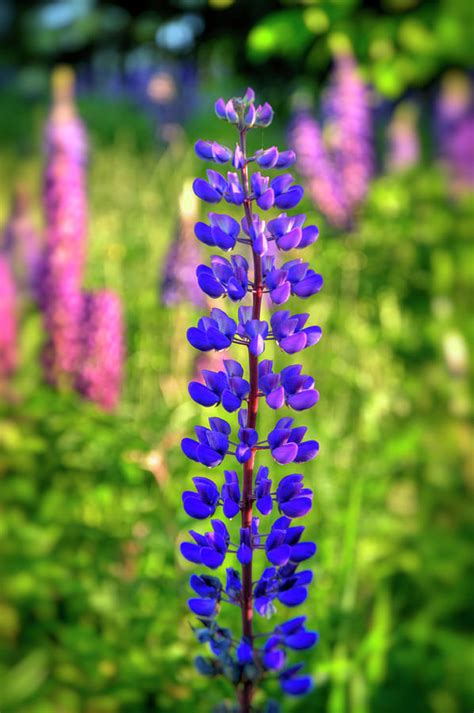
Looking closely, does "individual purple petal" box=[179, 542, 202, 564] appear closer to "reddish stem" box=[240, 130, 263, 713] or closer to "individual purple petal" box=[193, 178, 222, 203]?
"reddish stem" box=[240, 130, 263, 713]

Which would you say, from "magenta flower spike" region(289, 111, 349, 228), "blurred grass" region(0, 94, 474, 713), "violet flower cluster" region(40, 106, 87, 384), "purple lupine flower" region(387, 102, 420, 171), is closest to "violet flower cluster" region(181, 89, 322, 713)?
"blurred grass" region(0, 94, 474, 713)

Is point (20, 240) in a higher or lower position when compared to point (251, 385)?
higher

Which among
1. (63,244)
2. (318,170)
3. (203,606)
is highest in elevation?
(318,170)

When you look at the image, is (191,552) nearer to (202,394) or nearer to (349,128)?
(202,394)

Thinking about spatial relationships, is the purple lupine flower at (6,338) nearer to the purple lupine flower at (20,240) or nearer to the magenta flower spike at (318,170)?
the purple lupine flower at (20,240)

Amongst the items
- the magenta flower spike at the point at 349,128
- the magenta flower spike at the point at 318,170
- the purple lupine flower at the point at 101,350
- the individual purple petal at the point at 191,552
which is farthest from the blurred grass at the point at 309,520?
the individual purple petal at the point at 191,552

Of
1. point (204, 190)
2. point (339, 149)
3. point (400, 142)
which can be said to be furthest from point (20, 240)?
point (400, 142)
